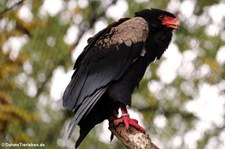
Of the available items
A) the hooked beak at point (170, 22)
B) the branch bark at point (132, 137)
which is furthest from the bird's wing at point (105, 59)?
the branch bark at point (132, 137)

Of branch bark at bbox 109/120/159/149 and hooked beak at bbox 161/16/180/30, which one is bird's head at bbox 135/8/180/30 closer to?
hooked beak at bbox 161/16/180/30

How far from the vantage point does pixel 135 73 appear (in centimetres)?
561

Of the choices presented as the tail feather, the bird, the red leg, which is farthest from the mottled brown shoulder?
the red leg

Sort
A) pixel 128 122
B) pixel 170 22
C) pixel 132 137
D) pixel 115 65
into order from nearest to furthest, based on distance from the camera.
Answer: pixel 132 137 → pixel 128 122 → pixel 115 65 → pixel 170 22

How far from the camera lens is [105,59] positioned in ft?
19.1

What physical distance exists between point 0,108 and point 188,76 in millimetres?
3912

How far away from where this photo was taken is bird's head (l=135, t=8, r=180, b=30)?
19.0 feet

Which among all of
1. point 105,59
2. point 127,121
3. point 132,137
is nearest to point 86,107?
point 127,121

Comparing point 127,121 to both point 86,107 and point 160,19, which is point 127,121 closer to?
point 86,107

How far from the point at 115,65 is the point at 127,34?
31 cm

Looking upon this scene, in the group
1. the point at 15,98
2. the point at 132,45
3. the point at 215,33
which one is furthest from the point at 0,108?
the point at 215,33

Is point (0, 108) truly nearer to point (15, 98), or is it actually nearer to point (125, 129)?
point (15, 98)

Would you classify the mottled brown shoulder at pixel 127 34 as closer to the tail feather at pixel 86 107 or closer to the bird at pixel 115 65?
the bird at pixel 115 65

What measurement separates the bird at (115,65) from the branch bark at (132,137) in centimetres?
7
